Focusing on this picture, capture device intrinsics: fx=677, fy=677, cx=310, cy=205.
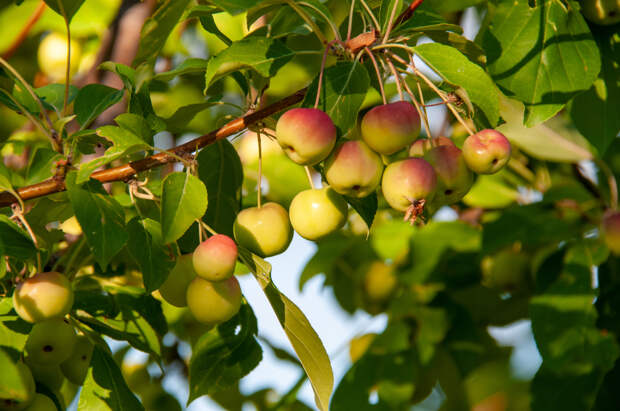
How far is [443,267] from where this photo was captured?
2.54 meters

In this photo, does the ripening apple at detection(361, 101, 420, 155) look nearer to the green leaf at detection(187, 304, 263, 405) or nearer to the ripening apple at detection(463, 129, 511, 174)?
the ripening apple at detection(463, 129, 511, 174)

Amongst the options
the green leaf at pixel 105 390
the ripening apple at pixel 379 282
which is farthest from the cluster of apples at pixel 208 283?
the ripening apple at pixel 379 282

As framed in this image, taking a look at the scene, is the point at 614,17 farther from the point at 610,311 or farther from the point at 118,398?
the point at 118,398

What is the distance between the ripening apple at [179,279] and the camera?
1.24 m

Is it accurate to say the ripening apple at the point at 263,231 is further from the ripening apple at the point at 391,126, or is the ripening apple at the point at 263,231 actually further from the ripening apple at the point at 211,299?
the ripening apple at the point at 391,126

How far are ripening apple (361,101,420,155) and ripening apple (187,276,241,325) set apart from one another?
0.36 metres

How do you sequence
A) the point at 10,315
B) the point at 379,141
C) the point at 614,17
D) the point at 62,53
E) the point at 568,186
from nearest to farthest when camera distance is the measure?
the point at 379,141 < the point at 10,315 < the point at 614,17 < the point at 568,186 < the point at 62,53

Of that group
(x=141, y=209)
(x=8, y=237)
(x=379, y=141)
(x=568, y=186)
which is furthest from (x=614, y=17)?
(x=8, y=237)

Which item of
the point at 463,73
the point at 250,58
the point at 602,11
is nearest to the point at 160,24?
the point at 250,58

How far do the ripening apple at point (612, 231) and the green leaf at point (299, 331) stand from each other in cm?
113

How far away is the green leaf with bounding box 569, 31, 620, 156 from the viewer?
1409 millimetres

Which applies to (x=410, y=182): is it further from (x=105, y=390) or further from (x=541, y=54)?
(x=105, y=390)

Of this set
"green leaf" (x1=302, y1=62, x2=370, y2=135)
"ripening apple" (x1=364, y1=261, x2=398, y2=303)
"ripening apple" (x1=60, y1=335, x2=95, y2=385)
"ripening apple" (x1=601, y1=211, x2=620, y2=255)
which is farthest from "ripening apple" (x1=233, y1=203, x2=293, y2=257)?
"ripening apple" (x1=364, y1=261, x2=398, y2=303)

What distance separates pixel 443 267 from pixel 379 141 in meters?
1.53
